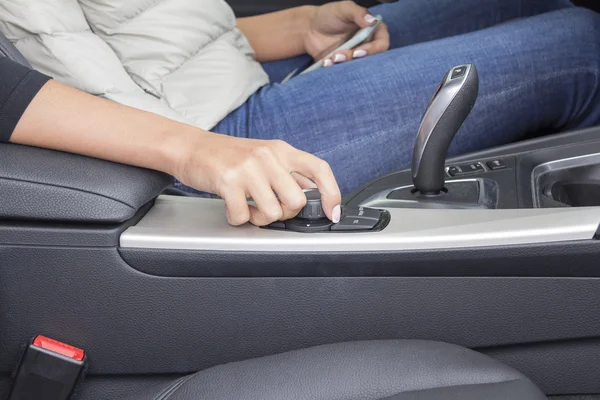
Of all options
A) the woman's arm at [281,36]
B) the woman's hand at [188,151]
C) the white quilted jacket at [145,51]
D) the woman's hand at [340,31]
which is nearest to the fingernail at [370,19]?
the woman's hand at [340,31]

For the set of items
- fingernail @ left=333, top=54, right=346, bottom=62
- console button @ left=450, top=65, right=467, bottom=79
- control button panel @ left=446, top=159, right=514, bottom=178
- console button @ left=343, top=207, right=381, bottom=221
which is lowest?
control button panel @ left=446, top=159, right=514, bottom=178

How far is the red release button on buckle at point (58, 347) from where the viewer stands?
0.77m

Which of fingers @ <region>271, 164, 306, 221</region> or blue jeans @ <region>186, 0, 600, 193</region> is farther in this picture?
blue jeans @ <region>186, 0, 600, 193</region>

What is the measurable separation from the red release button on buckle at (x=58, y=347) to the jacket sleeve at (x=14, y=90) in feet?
0.68

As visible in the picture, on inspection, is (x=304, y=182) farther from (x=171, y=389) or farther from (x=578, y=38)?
(x=578, y=38)

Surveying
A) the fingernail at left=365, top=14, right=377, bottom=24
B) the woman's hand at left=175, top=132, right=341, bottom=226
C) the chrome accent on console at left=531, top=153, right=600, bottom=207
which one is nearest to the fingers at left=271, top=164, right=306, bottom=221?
the woman's hand at left=175, top=132, right=341, bottom=226

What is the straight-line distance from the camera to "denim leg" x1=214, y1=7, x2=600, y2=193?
1096mm

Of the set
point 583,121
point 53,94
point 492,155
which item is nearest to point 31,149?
point 53,94

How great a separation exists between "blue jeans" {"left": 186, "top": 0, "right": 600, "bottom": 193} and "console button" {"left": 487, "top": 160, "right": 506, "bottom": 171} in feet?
0.38

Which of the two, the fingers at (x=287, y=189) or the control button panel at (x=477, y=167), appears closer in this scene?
the fingers at (x=287, y=189)

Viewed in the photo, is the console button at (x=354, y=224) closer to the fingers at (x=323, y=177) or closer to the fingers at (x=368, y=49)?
the fingers at (x=323, y=177)

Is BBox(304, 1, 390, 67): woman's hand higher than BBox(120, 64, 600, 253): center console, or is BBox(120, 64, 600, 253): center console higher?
BBox(304, 1, 390, 67): woman's hand

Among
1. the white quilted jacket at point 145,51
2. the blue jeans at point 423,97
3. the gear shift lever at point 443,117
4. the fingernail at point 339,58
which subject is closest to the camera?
the gear shift lever at point 443,117

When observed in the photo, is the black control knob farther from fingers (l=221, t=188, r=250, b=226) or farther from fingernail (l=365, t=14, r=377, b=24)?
fingernail (l=365, t=14, r=377, b=24)
